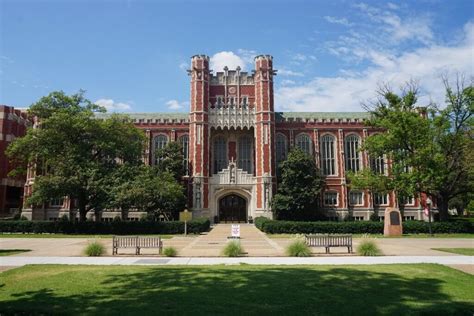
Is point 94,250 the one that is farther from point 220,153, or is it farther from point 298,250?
point 220,153

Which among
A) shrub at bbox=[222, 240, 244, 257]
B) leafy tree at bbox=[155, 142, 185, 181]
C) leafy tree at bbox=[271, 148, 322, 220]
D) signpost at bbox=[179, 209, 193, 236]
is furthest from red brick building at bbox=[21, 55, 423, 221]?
shrub at bbox=[222, 240, 244, 257]

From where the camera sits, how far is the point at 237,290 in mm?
9008

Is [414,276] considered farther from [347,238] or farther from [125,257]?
[125,257]

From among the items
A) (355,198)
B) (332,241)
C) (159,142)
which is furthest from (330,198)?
(332,241)

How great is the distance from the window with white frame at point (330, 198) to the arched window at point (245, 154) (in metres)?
9.84

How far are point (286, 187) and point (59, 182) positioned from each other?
2253cm

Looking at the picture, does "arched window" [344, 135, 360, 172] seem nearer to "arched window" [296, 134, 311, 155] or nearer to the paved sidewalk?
"arched window" [296, 134, 311, 155]

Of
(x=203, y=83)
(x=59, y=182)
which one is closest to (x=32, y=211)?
(x=59, y=182)

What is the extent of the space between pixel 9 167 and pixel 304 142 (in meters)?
37.6

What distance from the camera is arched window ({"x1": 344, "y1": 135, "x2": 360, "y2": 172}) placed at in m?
47.5

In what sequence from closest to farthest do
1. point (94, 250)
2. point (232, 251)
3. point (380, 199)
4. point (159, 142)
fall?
point (232, 251) → point (94, 250) → point (380, 199) → point (159, 142)

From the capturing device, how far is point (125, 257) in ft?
51.3

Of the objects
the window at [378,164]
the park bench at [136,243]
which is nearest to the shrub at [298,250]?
the park bench at [136,243]

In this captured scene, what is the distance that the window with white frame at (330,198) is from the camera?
45844 millimetres
